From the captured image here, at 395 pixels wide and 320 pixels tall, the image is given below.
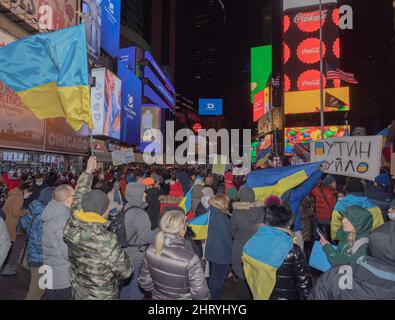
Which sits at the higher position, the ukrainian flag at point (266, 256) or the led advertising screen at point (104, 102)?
the led advertising screen at point (104, 102)

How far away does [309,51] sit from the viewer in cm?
3434

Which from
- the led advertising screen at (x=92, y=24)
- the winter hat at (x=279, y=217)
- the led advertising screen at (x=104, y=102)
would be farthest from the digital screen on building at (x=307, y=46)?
the winter hat at (x=279, y=217)

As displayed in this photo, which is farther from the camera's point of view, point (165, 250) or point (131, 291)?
point (131, 291)

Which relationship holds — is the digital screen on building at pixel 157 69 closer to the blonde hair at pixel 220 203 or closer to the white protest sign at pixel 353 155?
the white protest sign at pixel 353 155

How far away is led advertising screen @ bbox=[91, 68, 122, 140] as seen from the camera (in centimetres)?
2870

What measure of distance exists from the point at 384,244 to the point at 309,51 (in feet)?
117

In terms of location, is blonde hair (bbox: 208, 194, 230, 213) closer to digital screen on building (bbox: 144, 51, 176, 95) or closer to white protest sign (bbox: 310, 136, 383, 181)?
white protest sign (bbox: 310, 136, 383, 181)

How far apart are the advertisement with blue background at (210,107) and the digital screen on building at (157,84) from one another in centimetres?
962

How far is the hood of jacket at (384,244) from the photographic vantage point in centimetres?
231

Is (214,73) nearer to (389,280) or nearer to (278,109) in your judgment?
(278,109)

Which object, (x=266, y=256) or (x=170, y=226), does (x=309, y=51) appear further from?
(x=170, y=226)

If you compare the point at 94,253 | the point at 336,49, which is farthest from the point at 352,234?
the point at 336,49

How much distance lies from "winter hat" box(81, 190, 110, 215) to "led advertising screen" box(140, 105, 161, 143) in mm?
61901

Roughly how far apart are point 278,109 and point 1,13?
104ft
